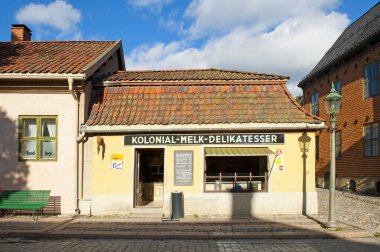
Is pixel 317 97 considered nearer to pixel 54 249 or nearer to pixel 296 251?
pixel 296 251

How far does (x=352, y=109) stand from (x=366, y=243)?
1405cm

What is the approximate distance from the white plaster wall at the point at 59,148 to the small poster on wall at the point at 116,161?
4.02ft

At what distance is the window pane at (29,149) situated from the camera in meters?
11.8

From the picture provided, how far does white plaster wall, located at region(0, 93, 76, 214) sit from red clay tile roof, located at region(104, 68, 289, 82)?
84.8 inches

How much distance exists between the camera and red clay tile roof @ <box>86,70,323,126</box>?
1158cm

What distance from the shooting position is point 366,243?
833 cm

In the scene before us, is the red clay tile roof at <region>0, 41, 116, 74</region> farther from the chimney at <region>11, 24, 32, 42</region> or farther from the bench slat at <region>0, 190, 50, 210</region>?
the bench slat at <region>0, 190, 50, 210</region>

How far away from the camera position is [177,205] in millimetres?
10828

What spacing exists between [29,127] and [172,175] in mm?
4903

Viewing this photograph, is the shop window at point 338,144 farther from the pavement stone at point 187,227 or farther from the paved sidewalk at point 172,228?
the paved sidewalk at point 172,228

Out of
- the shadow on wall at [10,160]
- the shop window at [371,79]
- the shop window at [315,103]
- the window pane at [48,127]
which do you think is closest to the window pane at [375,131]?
the shop window at [371,79]

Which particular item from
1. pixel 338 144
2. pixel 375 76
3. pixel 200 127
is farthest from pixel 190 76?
pixel 338 144

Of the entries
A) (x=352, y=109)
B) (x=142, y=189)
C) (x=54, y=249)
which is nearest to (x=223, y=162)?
(x=142, y=189)

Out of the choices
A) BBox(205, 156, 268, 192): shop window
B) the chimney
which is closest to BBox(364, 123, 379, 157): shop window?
BBox(205, 156, 268, 192): shop window
